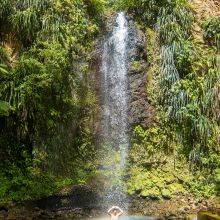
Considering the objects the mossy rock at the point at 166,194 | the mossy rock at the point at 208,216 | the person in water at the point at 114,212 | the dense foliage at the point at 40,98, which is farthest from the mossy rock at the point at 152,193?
the person in water at the point at 114,212

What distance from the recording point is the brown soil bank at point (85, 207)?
417 inches

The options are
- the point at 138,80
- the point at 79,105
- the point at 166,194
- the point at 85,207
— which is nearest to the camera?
the point at 85,207

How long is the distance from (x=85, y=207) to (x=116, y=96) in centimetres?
394

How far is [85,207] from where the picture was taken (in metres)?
11.1

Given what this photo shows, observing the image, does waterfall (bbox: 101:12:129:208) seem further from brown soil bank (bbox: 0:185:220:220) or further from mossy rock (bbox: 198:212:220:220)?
mossy rock (bbox: 198:212:220:220)

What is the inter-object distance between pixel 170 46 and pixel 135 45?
47.9 inches

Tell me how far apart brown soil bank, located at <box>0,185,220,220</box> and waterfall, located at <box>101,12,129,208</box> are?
2.74 ft

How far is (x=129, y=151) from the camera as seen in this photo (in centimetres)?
1299

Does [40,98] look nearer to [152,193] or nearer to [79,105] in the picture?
[79,105]

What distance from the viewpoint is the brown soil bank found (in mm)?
10594

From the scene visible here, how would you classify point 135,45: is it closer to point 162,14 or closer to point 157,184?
point 162,14

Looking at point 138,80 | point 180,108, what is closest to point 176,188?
point 180,108

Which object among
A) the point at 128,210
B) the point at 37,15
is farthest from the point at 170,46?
the point at 128,210

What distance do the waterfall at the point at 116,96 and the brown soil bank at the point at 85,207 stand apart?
0.84 metres
